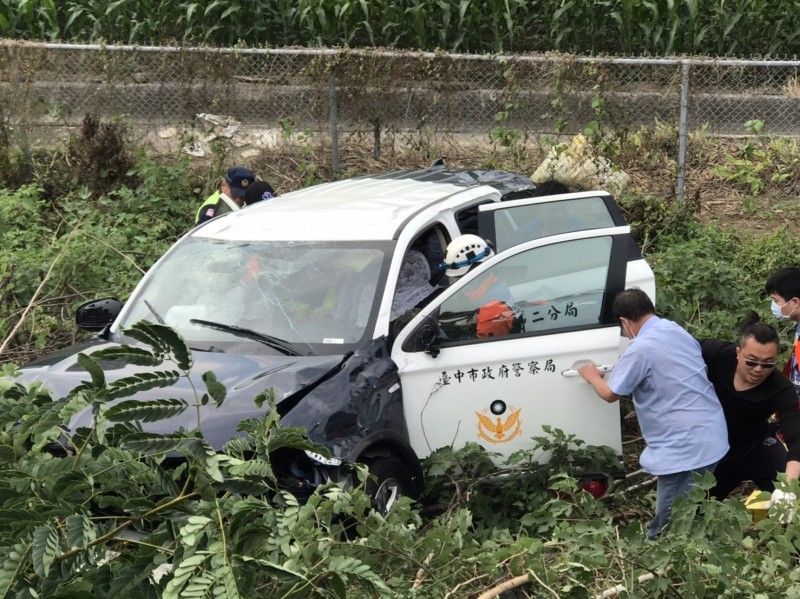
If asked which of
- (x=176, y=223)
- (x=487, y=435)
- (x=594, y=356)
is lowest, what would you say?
(x=176, y=223)

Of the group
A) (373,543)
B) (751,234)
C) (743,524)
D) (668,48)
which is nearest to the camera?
(373,543)

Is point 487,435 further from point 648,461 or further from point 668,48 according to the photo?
point 668,48

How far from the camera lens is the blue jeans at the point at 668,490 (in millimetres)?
5555

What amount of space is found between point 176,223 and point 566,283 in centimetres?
643

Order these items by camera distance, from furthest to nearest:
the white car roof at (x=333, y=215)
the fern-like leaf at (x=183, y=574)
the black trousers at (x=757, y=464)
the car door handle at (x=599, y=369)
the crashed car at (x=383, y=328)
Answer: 1. the white car roof at (x=333, y=215)
2. the car door handle at (x=599, y=369)
3. the black trousers at (x=757, y=464)
4. the crashed car at (x=383, y=328)
5. the fern-like leaf at (x=183, y=574)

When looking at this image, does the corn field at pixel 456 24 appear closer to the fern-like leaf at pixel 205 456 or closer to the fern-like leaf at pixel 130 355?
the fern-like leaf at pixel 130 355

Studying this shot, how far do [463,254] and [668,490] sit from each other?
1886mm

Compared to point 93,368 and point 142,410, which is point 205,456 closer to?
point 142,410

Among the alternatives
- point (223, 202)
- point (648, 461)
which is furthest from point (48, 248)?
point (648, 461)

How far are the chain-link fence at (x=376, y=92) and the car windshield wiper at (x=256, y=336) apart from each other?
6.67 m

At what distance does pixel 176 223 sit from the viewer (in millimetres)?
11680

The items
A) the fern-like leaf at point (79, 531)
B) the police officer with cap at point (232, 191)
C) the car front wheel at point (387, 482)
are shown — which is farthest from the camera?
the police officer with cap at point (232, 191)

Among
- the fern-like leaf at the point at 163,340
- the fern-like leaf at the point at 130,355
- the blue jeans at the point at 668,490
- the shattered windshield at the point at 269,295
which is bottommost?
the blue jeans at the point at 668,490

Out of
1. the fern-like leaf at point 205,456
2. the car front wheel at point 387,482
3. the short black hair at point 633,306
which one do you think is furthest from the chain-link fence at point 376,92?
the fern-like leaf at point 205,456
